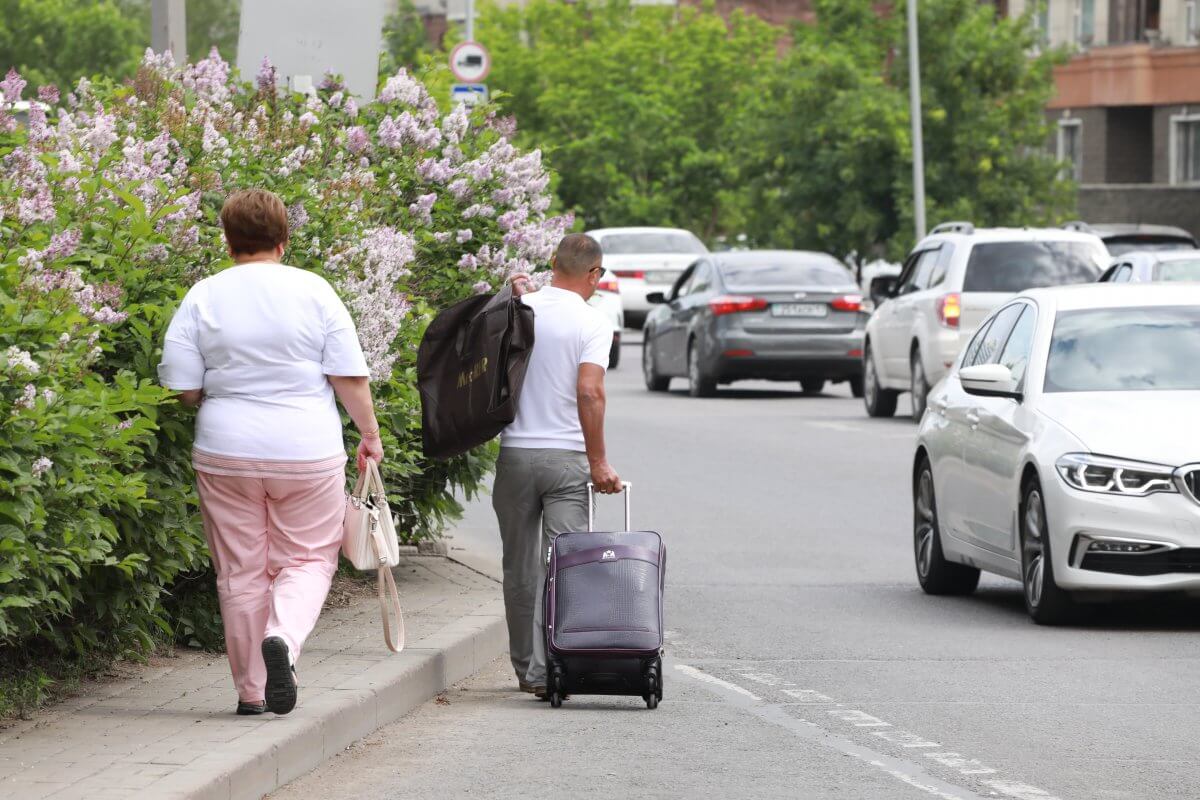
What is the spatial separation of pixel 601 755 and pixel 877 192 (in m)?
41.5

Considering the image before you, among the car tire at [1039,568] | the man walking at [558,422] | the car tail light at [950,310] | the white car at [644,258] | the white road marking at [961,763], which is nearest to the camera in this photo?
the white road marking at [961,763]

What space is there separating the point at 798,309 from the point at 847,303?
1.92 ft

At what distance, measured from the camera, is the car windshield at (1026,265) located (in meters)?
23.0

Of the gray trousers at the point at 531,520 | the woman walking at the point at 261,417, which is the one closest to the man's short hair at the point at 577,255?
the gray trousers at the point at 531,520

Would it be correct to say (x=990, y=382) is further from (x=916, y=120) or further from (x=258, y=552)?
(x=916, y=120)

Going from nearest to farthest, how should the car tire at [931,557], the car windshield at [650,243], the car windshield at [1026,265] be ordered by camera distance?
the car tire at [931,557], the car windshield at [1026,265], the car windshield at [650,243]

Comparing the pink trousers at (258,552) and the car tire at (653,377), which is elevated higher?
the pink trousers at (258,552)

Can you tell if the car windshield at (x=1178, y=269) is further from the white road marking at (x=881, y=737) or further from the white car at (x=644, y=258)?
the white car at (x=644, y=258)

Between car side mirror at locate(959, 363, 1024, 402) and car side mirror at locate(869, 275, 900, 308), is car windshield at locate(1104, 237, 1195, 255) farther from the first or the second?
car side mirror at locate(959, 363, 1024, 402)

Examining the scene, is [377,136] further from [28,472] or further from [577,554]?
[28,472]

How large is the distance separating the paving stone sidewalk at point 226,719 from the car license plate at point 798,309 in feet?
55.0

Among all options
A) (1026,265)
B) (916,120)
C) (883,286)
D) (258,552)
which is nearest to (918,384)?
(1026,265)

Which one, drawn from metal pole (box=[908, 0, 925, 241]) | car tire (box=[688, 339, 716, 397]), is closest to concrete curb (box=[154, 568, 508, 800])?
car tire (box=[688, 339, 716, 397])

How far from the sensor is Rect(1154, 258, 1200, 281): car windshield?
19906mm
